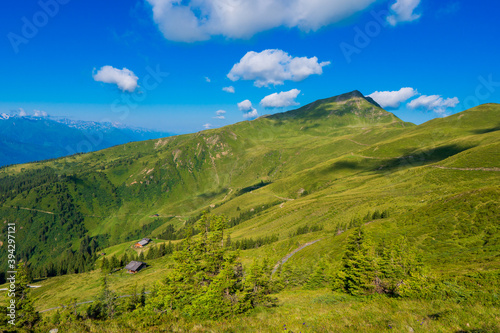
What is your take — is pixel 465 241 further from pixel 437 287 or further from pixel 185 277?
pixel 185 277

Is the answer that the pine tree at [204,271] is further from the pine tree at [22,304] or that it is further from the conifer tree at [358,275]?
the pine tree at [22,304]

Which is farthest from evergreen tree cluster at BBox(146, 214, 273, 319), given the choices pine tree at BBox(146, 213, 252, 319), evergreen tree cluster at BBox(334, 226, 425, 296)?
evergreen tree cluster at BBox(334, 226, 425, 296)

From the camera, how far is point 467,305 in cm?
1327

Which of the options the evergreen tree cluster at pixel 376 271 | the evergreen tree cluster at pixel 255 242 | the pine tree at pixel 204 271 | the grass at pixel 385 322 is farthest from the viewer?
the evergreen tree cluster at pixel 255 242

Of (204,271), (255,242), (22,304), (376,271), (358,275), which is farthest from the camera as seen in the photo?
(255,242)

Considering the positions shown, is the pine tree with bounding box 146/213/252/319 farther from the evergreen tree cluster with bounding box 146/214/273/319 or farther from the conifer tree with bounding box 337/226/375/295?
the conifer tree with bounding box 337/226/375/295

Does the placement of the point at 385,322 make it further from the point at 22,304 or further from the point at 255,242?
the point at 255,242

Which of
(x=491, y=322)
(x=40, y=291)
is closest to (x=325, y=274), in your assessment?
(x=491, y=322)

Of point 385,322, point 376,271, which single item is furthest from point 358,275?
point 385,322

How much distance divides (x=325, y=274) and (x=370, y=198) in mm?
101704

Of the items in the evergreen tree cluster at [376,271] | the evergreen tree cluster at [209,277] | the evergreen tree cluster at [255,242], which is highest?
the evergreen tree cluster at [209,277]

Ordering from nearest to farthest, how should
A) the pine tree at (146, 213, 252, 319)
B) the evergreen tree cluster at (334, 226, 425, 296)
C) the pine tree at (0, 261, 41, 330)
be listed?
1. the pine tree at (146, 213, 252, 319)
2. the evergreen tree cluster at (334, 226, 425, 296)
3. the pine tree at (0, 261, 41, 330)

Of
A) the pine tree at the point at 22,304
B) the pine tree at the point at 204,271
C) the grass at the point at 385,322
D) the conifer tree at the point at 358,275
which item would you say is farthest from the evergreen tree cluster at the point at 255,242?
the grass at the point at 385,322

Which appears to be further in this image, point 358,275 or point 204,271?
point 358,275
